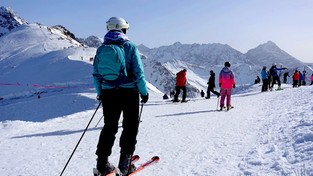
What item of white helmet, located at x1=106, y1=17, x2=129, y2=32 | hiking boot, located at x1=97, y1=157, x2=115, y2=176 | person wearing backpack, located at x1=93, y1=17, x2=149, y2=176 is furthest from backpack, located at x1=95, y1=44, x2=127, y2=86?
hiking boot, located at x1=97, y1=157, x2=115, y2=176

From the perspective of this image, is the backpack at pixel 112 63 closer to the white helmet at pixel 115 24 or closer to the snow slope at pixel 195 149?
the white helmet at pixel 115 24

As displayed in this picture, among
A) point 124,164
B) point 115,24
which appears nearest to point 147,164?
point 124,164

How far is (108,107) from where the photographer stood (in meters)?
5.23

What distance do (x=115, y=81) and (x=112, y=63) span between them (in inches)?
11.0

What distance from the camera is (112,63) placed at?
506 centimetres

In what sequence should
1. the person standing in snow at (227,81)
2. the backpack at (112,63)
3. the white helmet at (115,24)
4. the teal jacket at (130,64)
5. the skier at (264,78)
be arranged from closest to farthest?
the backpack at (112,63)
the teal jacket at (130,64)
the white helmet at (115,24)
the person standing in snow at (227,81)
the skier at (264,78)

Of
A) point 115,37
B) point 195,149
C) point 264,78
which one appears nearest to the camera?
point 115,37

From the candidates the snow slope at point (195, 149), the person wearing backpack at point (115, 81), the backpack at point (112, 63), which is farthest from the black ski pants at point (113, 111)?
the snow slope at point (195, 149)

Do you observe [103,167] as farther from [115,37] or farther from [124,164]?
[115,37]

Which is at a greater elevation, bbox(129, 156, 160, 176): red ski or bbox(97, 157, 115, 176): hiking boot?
bbox(97, 157, 115, 176): hiking boot

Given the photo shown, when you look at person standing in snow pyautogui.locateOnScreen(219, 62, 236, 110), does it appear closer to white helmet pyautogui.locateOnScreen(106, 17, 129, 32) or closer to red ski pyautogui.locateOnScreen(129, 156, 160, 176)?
red ski pyautogui.locateOnScreen(129, 156, 160, 176)

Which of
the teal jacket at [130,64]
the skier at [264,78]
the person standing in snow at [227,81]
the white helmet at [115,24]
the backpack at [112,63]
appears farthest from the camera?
the skier at [264,78]

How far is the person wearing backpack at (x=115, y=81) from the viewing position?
5.10 metres

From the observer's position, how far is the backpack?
199 inches
